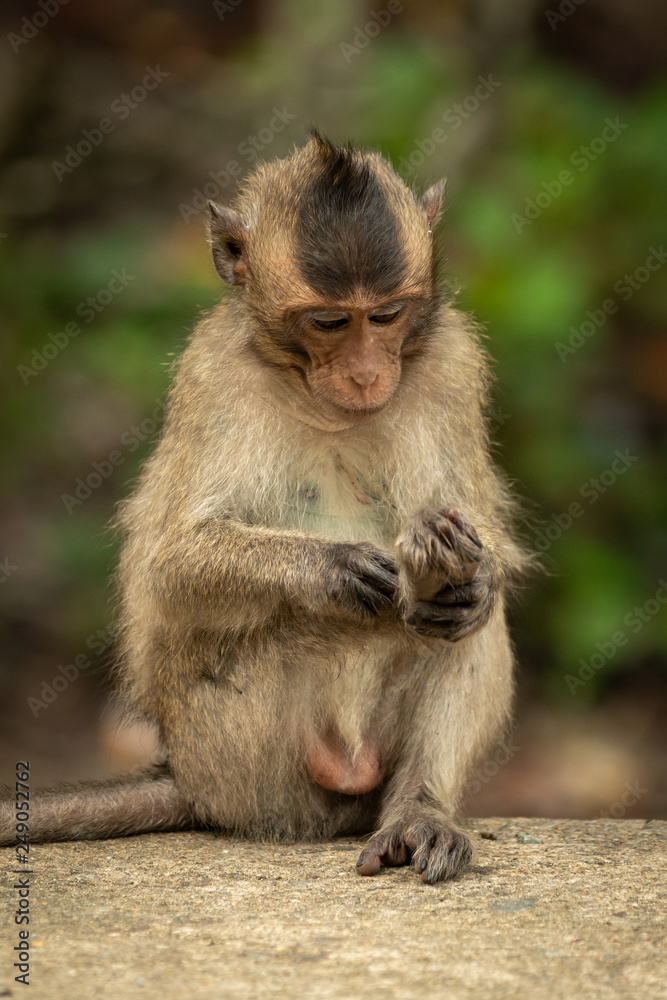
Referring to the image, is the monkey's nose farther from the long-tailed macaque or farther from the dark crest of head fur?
the dark crest of head fur

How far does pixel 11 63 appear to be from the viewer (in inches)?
406

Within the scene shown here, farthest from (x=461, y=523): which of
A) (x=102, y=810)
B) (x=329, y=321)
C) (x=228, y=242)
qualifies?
(x=102, y=810)

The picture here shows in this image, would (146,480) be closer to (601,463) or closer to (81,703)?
(601,463)

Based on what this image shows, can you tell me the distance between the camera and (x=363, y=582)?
503cm

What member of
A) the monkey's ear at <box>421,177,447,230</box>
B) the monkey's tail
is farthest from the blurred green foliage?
the monkey's tail

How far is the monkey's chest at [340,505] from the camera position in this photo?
543 cm

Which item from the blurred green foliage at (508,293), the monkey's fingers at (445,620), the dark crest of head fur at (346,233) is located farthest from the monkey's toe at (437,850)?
the blurred green foliage at (508,293)

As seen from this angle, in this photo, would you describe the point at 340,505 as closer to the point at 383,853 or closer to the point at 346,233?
the point at 346,233

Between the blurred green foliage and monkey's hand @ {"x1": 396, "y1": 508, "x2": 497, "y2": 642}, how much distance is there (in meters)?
3.36

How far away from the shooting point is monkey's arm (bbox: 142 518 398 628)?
5.04 meters

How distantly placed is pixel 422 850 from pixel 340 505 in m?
1.45

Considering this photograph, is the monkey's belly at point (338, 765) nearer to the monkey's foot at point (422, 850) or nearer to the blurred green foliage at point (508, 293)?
the monkey's foot at point (422, 850)

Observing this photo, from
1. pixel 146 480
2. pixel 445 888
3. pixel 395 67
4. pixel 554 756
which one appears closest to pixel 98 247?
pixel 395 67

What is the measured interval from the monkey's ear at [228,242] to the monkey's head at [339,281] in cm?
4
